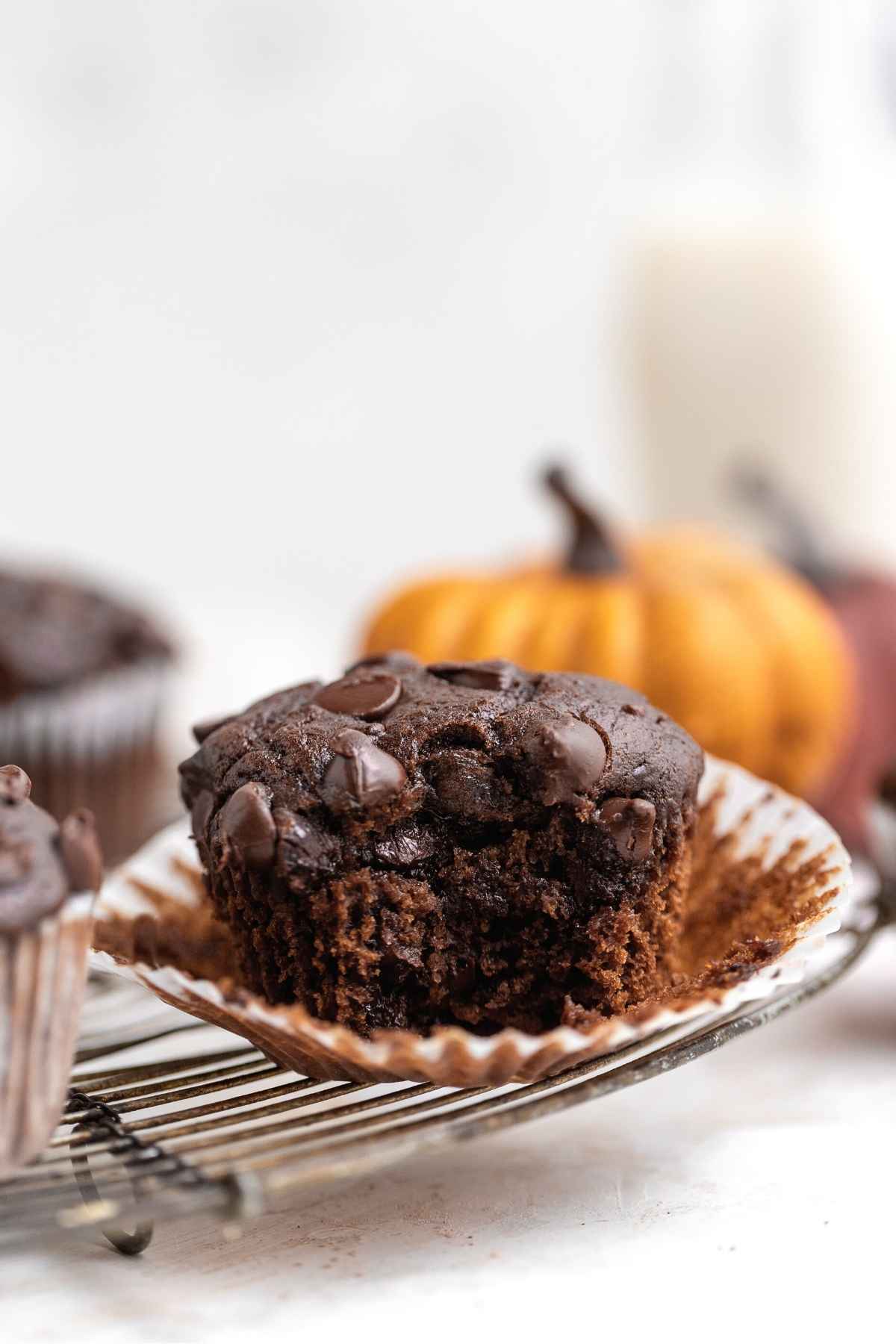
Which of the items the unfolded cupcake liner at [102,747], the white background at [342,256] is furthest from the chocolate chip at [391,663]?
the white background at [342,256]

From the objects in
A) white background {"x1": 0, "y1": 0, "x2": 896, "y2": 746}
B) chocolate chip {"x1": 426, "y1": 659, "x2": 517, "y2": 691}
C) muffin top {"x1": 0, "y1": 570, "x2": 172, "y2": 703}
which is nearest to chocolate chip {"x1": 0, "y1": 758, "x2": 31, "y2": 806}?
chocolate chip {"x1": 426, "y1": 659, "x2": 517, "y2": 691}

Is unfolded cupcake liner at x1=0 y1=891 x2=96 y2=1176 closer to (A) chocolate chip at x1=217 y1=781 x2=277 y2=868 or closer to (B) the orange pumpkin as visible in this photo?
(A) chocolate chip at x1=217 y1=781 x2=277 y2=868

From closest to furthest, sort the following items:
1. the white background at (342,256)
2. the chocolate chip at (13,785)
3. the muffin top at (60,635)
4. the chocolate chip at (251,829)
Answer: the chocolate chip at (13,785) < the chocolate chip at (251,829) < the muffin top at (60,635) < the white background at (342,256)

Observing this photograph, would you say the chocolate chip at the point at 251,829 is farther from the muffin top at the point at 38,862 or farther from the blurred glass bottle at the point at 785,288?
the blurred glass bottle at the point at 785,288

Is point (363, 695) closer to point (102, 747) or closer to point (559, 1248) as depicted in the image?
point (559, 1248)

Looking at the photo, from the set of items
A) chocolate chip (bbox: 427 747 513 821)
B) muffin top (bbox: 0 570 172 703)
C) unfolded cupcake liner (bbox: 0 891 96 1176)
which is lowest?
muffin top (bbox: 0 570 172 703)

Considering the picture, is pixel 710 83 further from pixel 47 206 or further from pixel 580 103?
pixel 47 206

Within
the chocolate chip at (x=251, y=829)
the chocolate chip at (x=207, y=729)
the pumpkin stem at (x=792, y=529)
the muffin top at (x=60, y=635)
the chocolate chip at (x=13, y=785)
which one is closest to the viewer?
the chocolate chip at (x=13, y=785)

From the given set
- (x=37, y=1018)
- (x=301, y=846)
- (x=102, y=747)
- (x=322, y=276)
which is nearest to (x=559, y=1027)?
(x=301, y=846)
